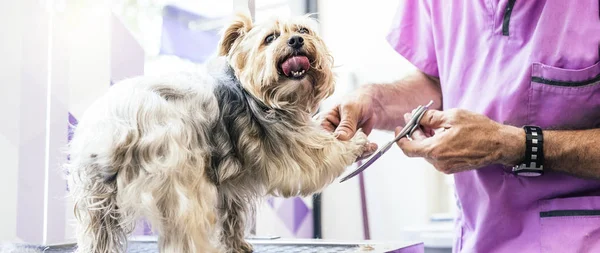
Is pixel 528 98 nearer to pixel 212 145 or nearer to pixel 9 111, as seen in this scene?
pixel 212 145

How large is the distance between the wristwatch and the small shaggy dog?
1.10 ft

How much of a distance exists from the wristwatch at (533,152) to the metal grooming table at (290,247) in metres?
0.34

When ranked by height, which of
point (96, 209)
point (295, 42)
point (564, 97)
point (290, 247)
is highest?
point (295, 42)

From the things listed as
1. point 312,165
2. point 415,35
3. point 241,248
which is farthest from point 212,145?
point 415,35

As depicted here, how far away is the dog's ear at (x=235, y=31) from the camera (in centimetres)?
134

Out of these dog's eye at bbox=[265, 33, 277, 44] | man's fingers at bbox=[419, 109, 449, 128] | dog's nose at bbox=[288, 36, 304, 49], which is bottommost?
man's fingers at bbox=[419, 109, 449, 128]

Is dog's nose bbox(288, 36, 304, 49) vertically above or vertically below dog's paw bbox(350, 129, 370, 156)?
above

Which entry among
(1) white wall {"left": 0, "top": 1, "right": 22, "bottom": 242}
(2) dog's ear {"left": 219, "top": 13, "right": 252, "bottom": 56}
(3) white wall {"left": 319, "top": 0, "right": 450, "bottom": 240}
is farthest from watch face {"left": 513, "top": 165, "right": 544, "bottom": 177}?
(3) white wall {"left": 319, "top": 0, "right": 450, "bottom": 240}

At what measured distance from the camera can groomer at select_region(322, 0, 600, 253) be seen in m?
1.25

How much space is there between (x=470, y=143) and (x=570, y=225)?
26 centimetres

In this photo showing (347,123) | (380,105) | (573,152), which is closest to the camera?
(573,152)

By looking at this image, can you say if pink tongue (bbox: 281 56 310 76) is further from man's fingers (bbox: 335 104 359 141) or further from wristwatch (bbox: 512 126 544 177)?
wristwatch (bbox: 512 126 544 177)

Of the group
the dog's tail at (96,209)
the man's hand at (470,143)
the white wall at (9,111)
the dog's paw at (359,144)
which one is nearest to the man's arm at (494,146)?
the man's hand at (470,143)

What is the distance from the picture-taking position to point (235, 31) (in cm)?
135
